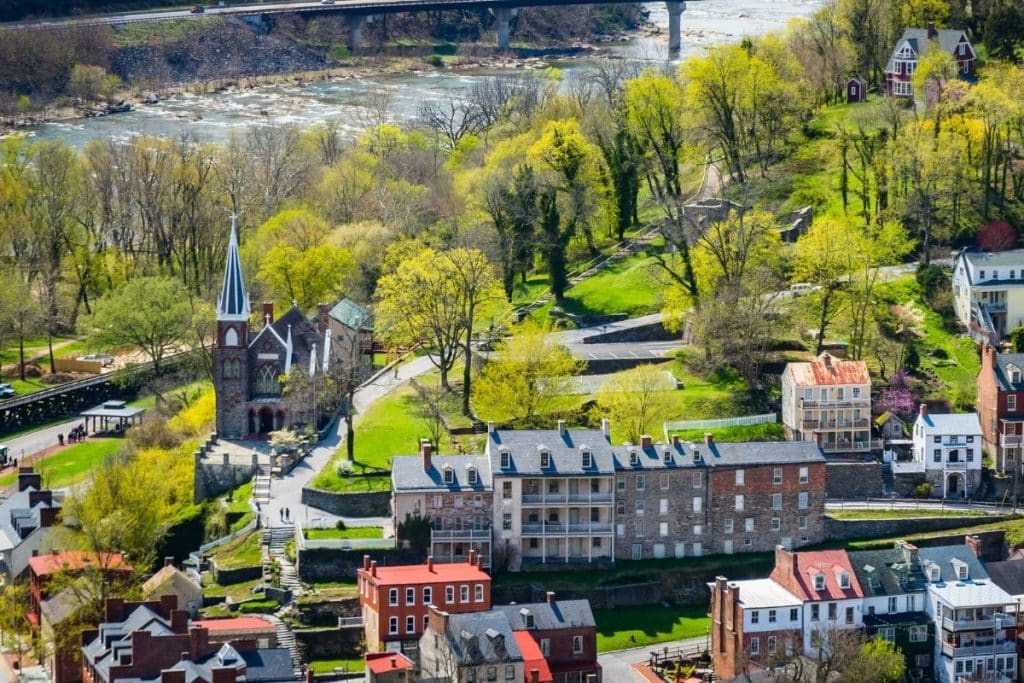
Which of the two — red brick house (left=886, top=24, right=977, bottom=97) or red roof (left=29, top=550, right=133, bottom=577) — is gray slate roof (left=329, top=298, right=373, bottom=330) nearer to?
red roof (left=29, top=550, right=133, bottom=577)

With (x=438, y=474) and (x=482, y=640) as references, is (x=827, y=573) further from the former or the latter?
(x=438, y=474)

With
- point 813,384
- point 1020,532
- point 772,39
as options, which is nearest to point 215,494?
point 813,384

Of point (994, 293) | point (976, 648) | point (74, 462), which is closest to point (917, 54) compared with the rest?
point (994, 293)

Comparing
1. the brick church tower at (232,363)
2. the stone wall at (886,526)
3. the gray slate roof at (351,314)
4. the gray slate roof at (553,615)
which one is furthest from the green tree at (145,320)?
the gray slate roof at (553,615)

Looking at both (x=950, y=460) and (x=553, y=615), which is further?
(x=950, y=460)

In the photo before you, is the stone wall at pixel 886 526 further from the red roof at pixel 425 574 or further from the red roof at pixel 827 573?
the red roof at pixel 425 574

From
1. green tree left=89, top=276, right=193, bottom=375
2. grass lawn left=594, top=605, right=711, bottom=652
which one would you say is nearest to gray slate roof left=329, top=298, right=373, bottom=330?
green tree left=89, top=276, right=193, bottom=375
